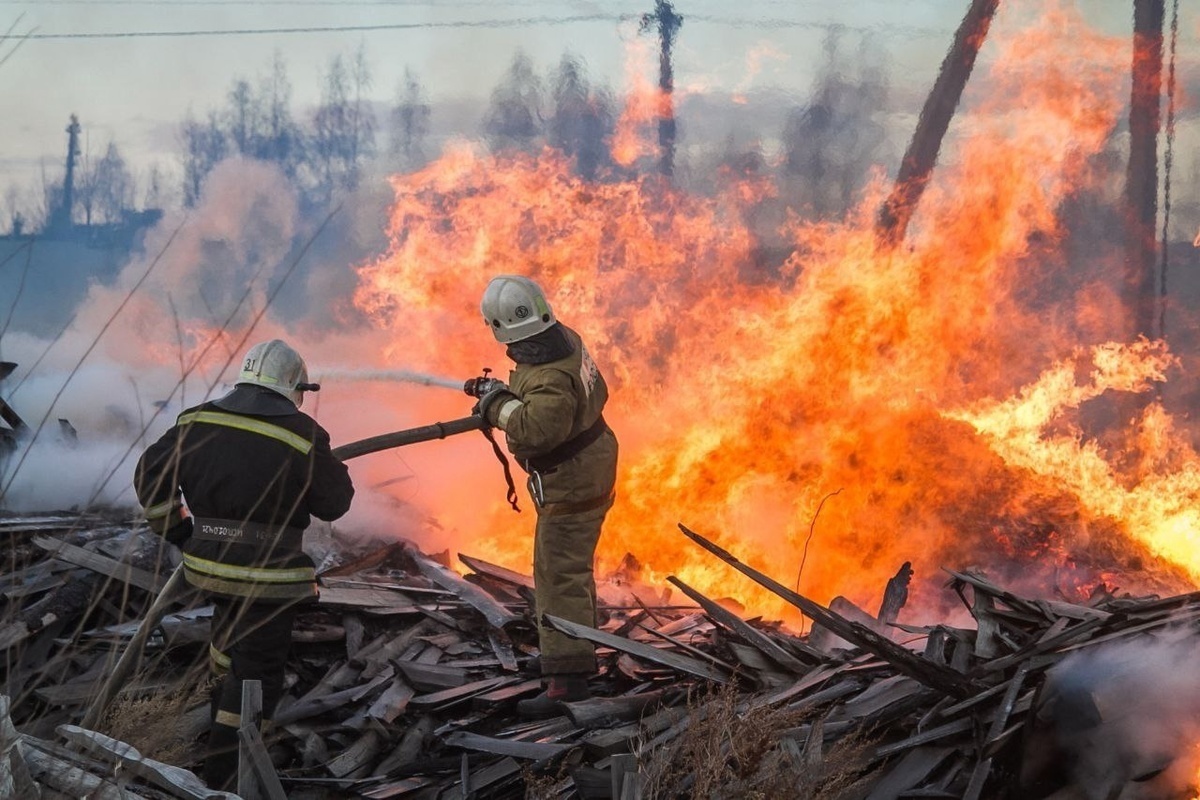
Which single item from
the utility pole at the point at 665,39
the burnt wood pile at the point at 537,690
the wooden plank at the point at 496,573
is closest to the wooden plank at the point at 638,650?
the burnt wood pile at the point at 537,690

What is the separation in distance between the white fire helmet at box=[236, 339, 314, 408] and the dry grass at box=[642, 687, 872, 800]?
2.38m

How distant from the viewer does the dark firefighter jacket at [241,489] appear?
4812 mm

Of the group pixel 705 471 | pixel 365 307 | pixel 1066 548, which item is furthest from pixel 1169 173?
pixel 365 307

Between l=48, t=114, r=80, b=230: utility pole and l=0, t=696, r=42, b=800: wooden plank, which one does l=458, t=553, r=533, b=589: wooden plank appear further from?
l=48, t=114, r=80, b=230: utility pole

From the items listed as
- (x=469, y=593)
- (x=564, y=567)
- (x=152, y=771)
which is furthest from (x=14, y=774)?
(x=469, y=593)

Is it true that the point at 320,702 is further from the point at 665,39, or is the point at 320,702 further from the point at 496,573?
the point at 665,39

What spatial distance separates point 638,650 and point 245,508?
208 centimetres

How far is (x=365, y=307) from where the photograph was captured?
11461mm

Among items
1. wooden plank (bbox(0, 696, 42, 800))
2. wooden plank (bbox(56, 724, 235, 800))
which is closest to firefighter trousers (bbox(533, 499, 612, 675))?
wooden plank (bbox(56, 724, 235, 800))

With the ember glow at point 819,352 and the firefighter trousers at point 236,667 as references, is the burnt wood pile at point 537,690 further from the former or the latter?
the ember glow at point 819,352

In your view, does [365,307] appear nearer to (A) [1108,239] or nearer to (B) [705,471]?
(B) [705,471]

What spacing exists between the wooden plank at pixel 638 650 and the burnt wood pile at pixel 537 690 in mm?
18

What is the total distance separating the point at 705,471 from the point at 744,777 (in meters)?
5.56

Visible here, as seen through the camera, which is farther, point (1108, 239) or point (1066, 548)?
point (1108, 239)
